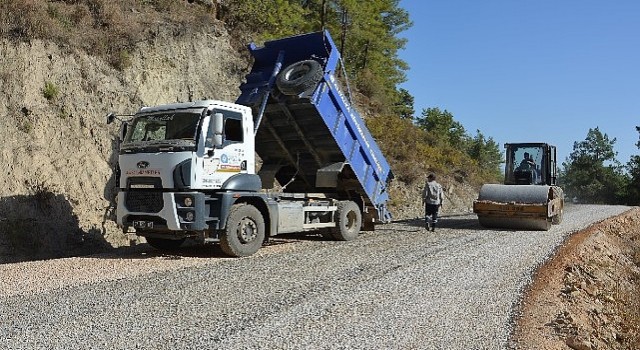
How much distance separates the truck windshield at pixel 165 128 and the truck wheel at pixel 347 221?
4.44 metres

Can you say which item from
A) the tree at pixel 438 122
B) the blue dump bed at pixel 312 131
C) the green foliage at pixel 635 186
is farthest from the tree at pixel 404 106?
the blue dump bed at pixel 312 131

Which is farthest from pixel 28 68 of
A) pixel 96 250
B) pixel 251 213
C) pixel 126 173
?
pixel 251 213

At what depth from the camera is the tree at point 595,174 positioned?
59062 mm

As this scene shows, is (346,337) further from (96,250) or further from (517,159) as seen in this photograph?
(517,159)

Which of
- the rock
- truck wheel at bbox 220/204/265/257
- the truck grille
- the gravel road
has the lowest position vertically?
the rock

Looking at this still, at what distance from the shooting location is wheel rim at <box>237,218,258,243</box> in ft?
31.8

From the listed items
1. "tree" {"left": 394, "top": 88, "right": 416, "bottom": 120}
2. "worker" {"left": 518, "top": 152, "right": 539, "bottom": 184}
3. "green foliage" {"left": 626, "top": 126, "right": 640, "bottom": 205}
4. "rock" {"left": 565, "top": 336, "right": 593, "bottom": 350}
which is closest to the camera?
"rock" {"left": 565, "top": 336, "right": 593, "bottom": 350}

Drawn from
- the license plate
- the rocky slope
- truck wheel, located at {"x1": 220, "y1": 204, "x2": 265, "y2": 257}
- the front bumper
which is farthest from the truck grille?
the rocky slope

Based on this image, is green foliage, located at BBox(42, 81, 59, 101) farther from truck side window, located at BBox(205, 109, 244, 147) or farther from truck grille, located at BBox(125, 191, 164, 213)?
truck side window, located at BBox(205, 109, 244, 147)

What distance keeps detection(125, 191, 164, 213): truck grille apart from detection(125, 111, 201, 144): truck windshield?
0.95 m

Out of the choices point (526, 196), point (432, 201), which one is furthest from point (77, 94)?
point (526, 196)

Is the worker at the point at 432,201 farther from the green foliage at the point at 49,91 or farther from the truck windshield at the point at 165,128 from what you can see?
the green foliage at the point at 49,91

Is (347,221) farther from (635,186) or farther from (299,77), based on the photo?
(635,186)

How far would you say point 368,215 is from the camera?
521 inches
